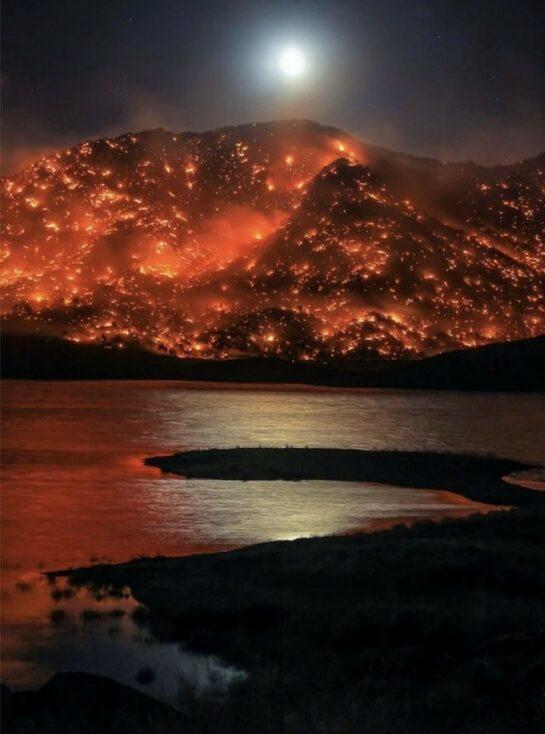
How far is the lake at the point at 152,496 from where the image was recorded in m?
20.2

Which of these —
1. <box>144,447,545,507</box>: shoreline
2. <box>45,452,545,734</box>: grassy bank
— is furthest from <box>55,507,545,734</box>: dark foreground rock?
<box>144,447,545,507</box>: shoreline

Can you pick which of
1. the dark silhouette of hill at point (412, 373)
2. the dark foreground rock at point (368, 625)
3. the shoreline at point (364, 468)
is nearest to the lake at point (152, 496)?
the dark foreground rock at point (368, 625)

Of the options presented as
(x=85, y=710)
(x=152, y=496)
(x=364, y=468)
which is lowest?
(x=152, y=496)

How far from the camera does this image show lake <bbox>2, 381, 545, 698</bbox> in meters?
20.2

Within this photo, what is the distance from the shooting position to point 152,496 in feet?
150

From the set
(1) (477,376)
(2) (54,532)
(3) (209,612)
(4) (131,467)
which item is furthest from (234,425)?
(1) (477,376)

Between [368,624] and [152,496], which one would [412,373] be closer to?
[152,496]

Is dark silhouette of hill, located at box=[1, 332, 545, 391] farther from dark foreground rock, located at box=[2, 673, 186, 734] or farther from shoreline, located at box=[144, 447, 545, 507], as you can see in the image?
dark foreground rock, located at box=[2, 673, 186, 734]

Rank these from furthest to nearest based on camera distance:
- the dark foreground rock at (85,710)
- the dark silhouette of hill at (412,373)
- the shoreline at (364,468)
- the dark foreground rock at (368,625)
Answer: the dark silhouette of hill at (412,373), the shoreline at (364,468), the dark foreground rock at (368,625), the dark foreground rock at (85,710)

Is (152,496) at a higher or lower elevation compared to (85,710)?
lower

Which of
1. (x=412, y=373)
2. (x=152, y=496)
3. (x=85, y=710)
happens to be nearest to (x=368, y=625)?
(x=85, y=710)

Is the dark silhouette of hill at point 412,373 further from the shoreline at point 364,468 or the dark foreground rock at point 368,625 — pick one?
the dark foreground rock at point 368,625

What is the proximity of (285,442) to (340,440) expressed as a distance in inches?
179

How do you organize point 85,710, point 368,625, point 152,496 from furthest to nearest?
point 152,496 < point 368,625 < point 85,710
